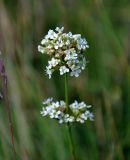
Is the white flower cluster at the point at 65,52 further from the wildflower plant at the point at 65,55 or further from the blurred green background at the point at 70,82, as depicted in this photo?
the blurred green background at the point at 70,82

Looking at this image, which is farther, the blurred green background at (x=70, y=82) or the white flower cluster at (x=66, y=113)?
the blurred green background at (x=70, y=82)

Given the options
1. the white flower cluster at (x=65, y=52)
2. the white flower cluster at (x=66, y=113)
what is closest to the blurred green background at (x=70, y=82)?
the white flower cluster at (x=66, y=113)

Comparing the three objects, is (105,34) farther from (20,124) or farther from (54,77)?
(20,124)

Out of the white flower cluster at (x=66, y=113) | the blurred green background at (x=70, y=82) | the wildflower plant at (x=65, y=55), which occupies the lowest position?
the white flower cluster at (x=66, y=113)

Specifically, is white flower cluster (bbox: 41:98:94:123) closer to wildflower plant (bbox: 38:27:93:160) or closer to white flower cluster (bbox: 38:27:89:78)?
wildflower plant (bbox: 38:27:93:160)

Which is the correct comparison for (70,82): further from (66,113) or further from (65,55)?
(65,55)

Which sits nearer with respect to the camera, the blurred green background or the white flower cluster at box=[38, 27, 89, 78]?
the white flower cluster at box=[38, 27, 89, 78]

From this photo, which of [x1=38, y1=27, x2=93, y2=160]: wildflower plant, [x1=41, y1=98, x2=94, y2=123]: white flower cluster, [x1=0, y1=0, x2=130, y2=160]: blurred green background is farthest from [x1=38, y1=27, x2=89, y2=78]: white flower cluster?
[x1=0, y1=0, x2=130, y2=160]: blurred green background

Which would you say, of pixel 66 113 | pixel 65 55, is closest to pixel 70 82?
pixel 66 113

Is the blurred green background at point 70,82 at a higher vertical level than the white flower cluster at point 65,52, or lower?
higher

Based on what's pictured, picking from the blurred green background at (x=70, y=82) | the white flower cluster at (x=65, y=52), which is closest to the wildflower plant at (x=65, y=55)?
the white flower cluster at (x=65, y=52)
